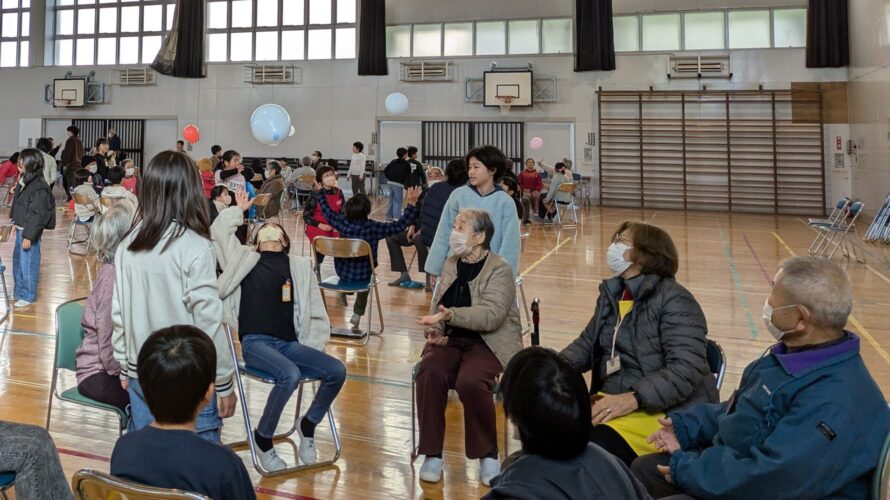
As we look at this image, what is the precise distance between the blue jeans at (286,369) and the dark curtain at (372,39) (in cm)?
1591

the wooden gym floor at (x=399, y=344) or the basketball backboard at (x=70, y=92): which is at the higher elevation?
the basketball backboard at (x=70, y=92)

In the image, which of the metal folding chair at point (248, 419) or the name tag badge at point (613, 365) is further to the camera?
the metal folding chair at point (248, 419)

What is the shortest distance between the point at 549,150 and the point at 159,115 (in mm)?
11530

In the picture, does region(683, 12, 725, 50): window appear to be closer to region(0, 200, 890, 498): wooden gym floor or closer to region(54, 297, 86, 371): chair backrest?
region(0, 200, 890, 498): wooden gym floor

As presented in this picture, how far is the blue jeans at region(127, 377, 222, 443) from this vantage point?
2.42 m

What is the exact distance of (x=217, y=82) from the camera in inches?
779

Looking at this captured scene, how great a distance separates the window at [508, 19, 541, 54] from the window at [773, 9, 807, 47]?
18.4ft

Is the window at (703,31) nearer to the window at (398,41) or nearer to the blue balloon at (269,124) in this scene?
the window at (398,41)

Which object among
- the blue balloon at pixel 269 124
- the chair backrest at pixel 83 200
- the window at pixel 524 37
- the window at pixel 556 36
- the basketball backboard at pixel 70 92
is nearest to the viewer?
the chair backrest at pixel 83 200

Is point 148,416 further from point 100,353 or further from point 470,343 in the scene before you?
point 470,343

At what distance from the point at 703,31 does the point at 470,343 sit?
15.7 metres

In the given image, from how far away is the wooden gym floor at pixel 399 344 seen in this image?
10.3ft

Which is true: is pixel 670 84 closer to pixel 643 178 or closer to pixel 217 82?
pixel 643 178

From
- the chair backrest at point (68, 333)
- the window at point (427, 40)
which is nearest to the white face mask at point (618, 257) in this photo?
the chair backrest at point (68, 333)
